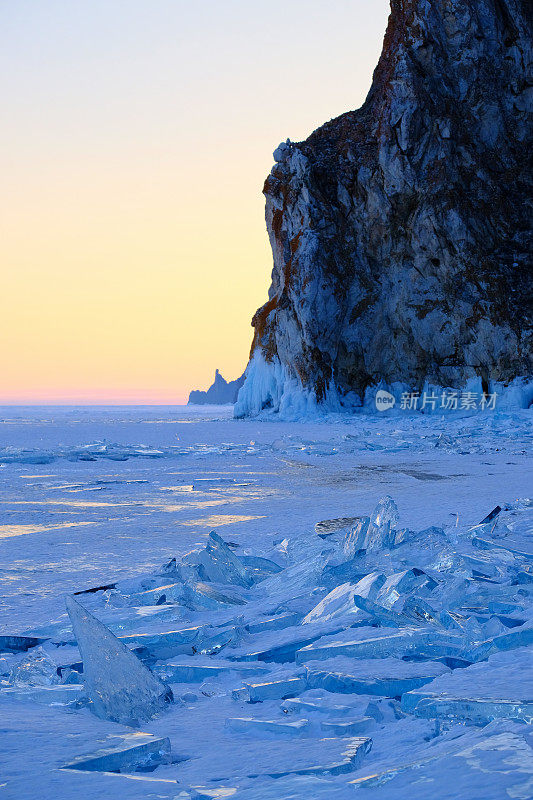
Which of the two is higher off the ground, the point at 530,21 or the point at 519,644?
the point at 530,21

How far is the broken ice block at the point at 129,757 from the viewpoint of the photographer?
124 cm

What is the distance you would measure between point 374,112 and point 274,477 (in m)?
32.8

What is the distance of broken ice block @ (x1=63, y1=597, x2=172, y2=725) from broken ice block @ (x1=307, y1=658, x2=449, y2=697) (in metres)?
0.40

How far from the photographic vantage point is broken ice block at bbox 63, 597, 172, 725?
157 centimetres

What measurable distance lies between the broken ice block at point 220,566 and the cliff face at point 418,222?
92.2ft

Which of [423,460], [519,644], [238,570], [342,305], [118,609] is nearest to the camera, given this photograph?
[519,644]

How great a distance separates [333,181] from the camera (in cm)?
3544

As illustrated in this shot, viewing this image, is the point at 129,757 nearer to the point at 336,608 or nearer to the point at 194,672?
the point at 194,672

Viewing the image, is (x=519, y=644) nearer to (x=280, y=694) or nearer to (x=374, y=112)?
(x=280, y=694)

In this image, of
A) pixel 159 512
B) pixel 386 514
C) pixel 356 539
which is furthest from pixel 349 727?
pixel 159 512

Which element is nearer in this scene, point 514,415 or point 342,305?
point 514,415

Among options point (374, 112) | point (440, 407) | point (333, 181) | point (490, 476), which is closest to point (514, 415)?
point (440, 407)

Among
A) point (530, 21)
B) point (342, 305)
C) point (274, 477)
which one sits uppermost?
point (530, 21)

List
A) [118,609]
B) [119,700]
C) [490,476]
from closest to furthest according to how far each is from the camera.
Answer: [119,700]
[118,609]
[490,476]
